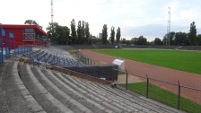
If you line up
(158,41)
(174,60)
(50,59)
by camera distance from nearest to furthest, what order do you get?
(50,59) < (174,60) < (158,41)

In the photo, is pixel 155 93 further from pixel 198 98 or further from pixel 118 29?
pixel 118 29

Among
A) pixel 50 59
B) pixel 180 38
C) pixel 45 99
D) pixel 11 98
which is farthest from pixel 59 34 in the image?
pixel 11 98

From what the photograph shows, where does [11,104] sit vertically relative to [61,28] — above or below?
below

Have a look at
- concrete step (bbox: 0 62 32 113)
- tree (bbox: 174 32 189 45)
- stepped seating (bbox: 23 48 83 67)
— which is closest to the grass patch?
stepped seating (bbox: 23 48 83 67)

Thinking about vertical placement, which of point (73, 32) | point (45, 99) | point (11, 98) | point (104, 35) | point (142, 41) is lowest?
point (45, 99)

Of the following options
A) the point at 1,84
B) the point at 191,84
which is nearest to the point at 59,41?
the point at 191,84

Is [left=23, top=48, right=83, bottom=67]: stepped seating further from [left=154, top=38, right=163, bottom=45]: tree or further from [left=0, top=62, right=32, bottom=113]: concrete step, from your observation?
[left=154, top=38, right=163, bottom=45]: tree

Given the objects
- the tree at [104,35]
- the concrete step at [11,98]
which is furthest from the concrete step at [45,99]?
the tree at [104,35]

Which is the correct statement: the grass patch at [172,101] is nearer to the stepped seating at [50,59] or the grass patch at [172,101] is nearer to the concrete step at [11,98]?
the stepped seating at [50,59]

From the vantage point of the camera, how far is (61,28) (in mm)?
105688

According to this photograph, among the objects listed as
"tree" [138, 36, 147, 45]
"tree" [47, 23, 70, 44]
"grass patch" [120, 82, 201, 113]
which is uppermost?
"tree" [47, 23, 70, 44]

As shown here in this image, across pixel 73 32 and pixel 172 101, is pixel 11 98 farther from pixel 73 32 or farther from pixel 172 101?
pixel 73 32

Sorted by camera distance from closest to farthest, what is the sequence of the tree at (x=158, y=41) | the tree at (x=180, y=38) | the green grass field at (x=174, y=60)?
1. the green grass field at (x=174, y=60)
2. the tree at (x=180, y=38)
3. the tree at (x=158, y=41)

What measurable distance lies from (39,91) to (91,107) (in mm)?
1765
